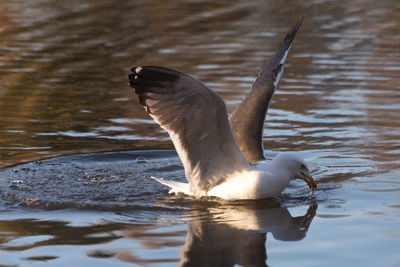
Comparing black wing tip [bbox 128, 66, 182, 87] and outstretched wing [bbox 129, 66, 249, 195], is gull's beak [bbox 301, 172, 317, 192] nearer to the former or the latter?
outstretched wing [bbox 129, 66, 249, 195]

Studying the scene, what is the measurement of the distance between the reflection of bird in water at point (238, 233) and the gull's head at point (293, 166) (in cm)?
42

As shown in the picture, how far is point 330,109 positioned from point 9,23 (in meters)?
10.4

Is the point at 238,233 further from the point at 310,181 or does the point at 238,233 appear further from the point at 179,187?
the point at 310,181

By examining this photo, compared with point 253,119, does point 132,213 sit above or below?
below

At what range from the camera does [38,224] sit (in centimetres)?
689

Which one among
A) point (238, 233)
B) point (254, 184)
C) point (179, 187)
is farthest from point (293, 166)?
point (238, 233)

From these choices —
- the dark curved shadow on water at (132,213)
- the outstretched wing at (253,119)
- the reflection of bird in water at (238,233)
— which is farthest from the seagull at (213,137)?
the reflection of bird in water at (238,233)

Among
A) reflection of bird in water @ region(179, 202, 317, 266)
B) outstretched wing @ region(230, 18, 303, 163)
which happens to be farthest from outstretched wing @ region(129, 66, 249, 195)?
outstretched wing @ region(230, 18, 303, 163)

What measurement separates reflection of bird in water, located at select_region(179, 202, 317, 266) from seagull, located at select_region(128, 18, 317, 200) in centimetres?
34

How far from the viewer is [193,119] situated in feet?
23.6

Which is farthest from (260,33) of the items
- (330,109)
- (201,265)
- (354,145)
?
(201,265)

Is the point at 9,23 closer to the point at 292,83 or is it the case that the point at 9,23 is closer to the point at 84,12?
the point at 84,12

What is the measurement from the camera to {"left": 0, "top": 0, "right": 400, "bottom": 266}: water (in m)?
6.35

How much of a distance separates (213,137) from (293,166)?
97 cm
